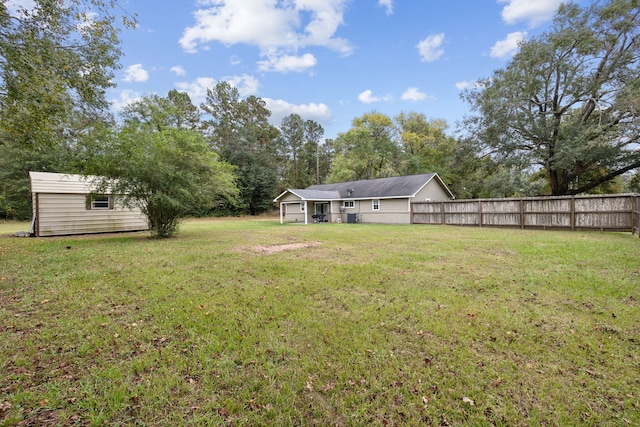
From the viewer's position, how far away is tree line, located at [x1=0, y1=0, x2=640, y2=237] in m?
7.21

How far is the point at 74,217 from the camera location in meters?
13.9

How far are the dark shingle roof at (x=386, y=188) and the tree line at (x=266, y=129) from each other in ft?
16.0

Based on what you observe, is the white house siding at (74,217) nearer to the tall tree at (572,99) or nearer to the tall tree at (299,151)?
the tall tree at (572,99)

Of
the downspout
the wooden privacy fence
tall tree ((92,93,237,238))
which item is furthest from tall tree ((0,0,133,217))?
the wooden privacy fence

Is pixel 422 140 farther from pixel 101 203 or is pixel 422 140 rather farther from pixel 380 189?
pixel 101 203

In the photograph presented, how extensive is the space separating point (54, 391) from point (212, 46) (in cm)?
1627

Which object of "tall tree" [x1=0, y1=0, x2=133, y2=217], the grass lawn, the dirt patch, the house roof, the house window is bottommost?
the grass lawn

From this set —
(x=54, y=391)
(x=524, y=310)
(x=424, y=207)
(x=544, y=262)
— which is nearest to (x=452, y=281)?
(x=524, y=310)

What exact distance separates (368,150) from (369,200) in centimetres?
1331

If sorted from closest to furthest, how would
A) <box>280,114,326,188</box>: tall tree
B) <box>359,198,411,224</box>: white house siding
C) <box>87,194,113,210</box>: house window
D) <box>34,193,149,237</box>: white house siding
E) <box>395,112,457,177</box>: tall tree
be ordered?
<box>34,193,149,237</box>: white house siding, <box>87,194,113,210</box>: house window, <box>359,198,411,224</box>: white house siding, <box>395,112,457,177</box>: tall tree, <box>280,114,326,188</box>: tall tree

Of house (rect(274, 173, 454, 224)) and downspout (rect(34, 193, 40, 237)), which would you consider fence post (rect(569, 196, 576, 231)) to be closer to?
house (rect(274, 173, 454, 224))

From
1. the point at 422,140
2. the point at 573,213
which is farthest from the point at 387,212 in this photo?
the point at 422,140

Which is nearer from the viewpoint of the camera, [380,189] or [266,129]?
[380,189]

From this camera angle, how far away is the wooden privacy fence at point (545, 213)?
40.4 ft
